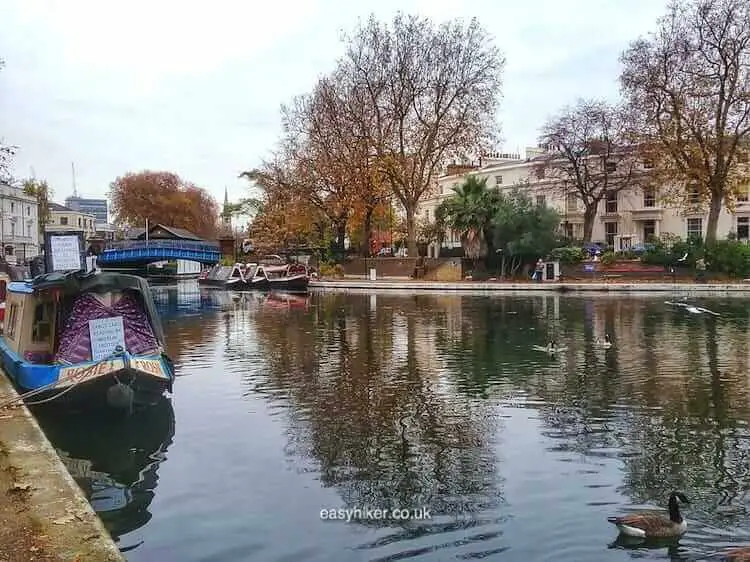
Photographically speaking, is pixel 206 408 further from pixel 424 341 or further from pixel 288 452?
pixel 424 341

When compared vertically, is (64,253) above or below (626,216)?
below

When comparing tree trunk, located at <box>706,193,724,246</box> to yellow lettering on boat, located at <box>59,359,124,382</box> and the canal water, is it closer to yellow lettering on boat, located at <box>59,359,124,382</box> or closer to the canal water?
the canal water

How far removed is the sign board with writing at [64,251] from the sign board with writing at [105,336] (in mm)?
1507

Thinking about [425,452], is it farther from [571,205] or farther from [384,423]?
[571,205]

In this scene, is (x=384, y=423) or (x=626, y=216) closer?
(x=384, y=423)

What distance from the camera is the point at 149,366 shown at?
12914 millimetres

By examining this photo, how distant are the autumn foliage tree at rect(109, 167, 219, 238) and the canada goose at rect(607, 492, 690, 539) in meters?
97.7

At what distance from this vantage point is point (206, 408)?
1394 centimetres

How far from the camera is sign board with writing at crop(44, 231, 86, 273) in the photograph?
14.8 meters

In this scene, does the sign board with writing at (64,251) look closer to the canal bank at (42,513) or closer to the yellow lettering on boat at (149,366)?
the yellow lettering on boat at (149,366)

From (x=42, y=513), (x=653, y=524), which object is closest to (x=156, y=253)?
(x=42, y=513)

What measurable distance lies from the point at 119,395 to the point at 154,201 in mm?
91914

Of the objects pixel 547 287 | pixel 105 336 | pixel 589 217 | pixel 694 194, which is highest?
pixel 694 194

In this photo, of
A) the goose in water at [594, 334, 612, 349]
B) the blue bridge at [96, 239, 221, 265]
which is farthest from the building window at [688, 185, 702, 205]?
the blue bridge at [96, 239, 221, 265]
